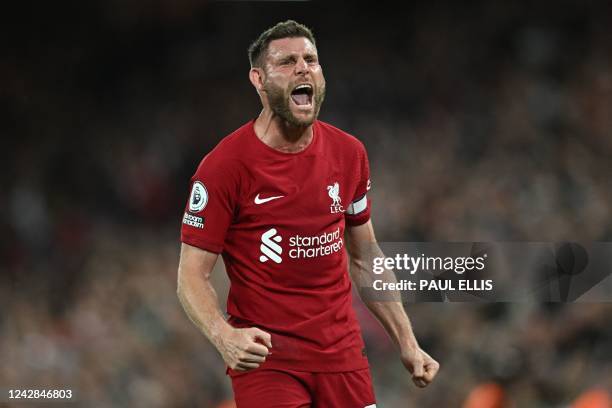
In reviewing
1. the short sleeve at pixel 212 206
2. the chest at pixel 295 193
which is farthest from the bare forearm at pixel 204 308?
the chest at pixel 295 193

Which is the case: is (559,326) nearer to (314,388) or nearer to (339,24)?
(339,24)

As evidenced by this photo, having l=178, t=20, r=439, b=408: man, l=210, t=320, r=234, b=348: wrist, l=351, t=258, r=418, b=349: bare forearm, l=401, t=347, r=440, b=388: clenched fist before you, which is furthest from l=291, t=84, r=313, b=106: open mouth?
l=401, t=347, r=440, b=388: clenched fist

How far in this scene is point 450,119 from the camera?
23.9 feet

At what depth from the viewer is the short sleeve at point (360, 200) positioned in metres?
3.07

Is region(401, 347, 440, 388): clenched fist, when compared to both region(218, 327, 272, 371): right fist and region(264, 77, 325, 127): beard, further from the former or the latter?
region(264, 77, 325, 127): beard

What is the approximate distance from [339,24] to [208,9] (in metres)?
1.10

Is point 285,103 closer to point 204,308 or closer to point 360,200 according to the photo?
point 360,200

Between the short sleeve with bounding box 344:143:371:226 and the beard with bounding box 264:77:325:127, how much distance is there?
0.85ft

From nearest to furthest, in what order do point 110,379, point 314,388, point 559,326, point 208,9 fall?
point 314,388 → point 559,326 → point 110,379 → point 208,9

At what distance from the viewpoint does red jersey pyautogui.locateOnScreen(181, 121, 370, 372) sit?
2764 millimetres

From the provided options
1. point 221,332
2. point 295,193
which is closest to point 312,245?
point 295,193

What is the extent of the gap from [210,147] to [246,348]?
507cm

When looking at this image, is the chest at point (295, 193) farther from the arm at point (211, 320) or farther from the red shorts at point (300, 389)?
the red shorts at point (300, 389)

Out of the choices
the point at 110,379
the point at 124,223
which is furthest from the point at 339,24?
the point at 110,379
